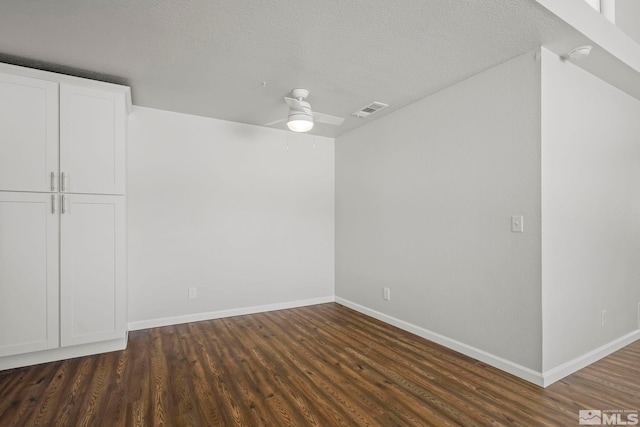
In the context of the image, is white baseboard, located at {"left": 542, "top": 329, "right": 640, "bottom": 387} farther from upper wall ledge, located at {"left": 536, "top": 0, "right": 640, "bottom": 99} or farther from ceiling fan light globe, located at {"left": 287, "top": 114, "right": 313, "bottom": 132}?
ceiling fan light globe, located at {"left": 287, "top": 114, "right": 313, "bottom": 132}

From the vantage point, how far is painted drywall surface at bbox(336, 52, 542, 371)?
241 cm

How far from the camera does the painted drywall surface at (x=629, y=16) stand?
278 centimetres

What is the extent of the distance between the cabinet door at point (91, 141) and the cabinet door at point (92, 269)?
13 centimetres

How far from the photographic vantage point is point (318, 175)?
474 centimetres

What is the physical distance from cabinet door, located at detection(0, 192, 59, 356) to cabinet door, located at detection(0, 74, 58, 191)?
0.44ft

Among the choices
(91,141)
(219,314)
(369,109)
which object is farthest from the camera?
(219,314)

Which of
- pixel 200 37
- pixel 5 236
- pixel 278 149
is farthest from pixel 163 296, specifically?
pixel 200 37

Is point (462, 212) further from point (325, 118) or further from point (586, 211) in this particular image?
point (325, 118)

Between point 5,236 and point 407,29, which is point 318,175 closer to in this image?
point 407,29

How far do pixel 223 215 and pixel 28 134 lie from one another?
1948 mm

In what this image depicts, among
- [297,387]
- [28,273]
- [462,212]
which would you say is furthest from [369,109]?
[28,273]

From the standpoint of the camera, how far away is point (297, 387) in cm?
228

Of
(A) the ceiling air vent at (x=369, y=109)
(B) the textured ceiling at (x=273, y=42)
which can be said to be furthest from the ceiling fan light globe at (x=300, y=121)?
(A) the ceiling air vent at (x=369, y=109)

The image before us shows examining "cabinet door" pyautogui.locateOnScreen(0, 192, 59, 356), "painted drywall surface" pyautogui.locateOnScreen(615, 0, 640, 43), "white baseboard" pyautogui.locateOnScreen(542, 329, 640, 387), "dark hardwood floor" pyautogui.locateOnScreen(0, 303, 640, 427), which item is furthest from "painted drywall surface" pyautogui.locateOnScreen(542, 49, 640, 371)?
"cabinet door" pyautogui.locateOnScreen(0, 192, 59, 356)
